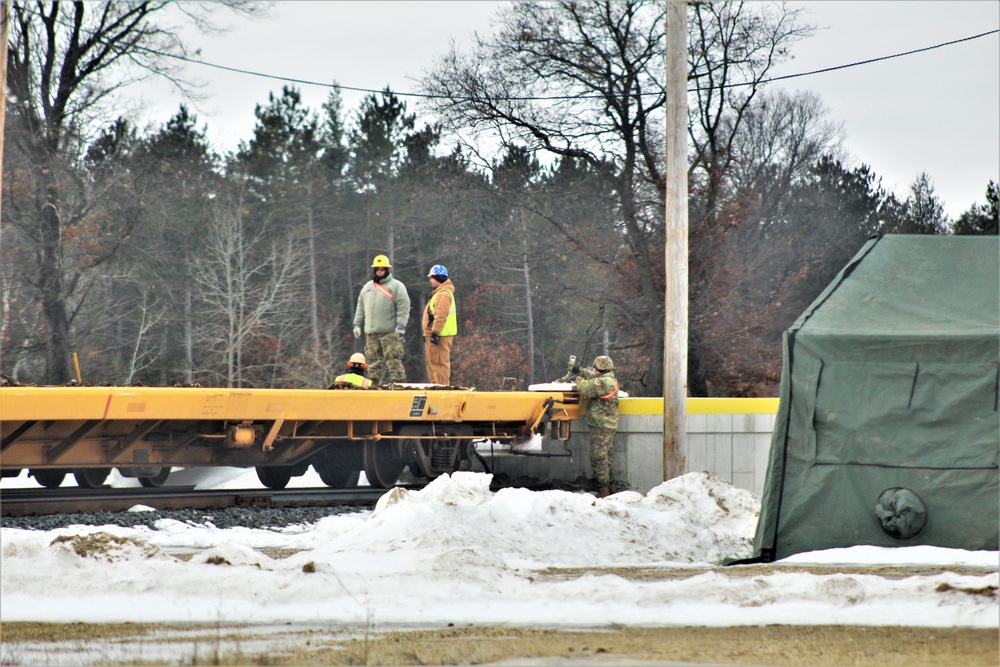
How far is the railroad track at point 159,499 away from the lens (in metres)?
10.4

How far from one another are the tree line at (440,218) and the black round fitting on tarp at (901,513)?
11.2m

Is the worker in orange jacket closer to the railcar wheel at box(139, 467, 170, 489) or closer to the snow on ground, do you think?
the railcar wheel at box(139, 467, 170, 489)

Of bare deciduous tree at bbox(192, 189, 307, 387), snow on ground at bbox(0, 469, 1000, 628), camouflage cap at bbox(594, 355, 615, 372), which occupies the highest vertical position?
bare deciduous tree at bbox(192, 189, 307, 387)

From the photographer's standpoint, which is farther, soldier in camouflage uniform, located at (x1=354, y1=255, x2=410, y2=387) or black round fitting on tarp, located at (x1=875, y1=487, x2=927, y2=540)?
soldier in camouflage uniform, located at (x1=354, y1=255, x2=410, y2=387)

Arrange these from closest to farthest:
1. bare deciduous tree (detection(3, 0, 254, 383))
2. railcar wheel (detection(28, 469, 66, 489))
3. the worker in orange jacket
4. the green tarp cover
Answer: the green tarp cover → railcar wheel (detection(28, 469, 66, 489)) → the worker in orange jacket → bare deciduous tree (detection(3, 0, 254, 383))

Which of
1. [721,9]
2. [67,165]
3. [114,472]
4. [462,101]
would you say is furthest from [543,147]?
[114,472]

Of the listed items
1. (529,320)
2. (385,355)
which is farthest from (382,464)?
(529,320)

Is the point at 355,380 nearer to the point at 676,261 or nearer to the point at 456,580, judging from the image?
the point at 676,261

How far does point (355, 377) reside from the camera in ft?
42.9

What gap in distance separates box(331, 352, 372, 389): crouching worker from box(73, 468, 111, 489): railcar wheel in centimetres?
281

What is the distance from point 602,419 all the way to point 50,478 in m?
6.58

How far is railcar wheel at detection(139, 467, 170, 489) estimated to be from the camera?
12664 mm

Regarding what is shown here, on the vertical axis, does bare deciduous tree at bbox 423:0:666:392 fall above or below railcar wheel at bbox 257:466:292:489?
above

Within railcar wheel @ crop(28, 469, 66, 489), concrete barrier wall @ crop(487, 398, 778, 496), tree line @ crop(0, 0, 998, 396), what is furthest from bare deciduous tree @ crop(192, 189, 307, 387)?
concrete barrier wall @ crop(487, 398, 778, 496)
